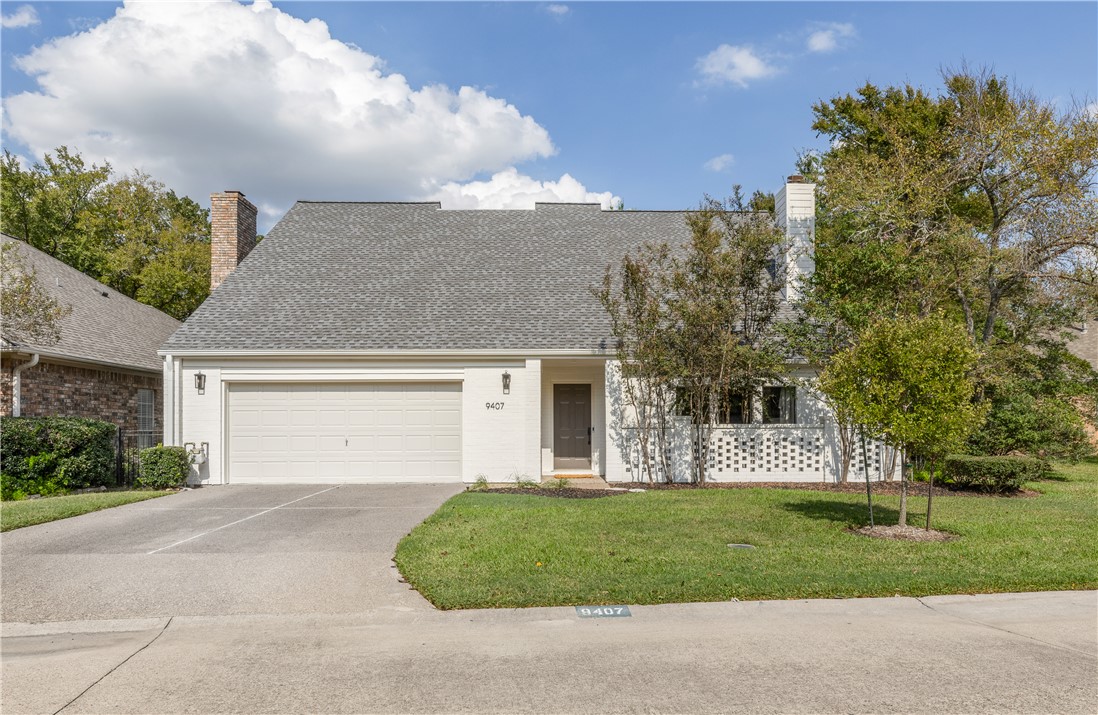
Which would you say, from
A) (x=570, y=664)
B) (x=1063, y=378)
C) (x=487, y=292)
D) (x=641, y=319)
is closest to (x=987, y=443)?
(x=1063, y=378)

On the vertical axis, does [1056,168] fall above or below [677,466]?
above

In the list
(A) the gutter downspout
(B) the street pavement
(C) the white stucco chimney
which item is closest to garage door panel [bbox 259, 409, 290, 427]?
(A) the gutter downspout

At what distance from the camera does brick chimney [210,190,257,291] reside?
742 inches

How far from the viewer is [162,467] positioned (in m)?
14.3

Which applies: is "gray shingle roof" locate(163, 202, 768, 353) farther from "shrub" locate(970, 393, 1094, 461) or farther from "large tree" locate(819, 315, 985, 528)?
"shrub" locate(970, 393, 1094, 461)

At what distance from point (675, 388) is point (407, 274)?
740cm

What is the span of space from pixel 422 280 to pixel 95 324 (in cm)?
922

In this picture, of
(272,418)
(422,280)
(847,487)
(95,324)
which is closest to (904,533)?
(847,487)

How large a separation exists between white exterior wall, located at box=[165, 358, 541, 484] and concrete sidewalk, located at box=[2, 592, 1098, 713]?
366 inches

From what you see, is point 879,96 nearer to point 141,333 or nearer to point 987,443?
point 987,443

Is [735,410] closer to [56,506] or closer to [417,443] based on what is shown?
[417,443]

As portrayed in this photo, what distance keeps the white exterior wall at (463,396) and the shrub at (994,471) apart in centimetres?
829

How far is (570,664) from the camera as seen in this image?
4742 mm

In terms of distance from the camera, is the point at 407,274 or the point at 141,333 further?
the point at 141,333
